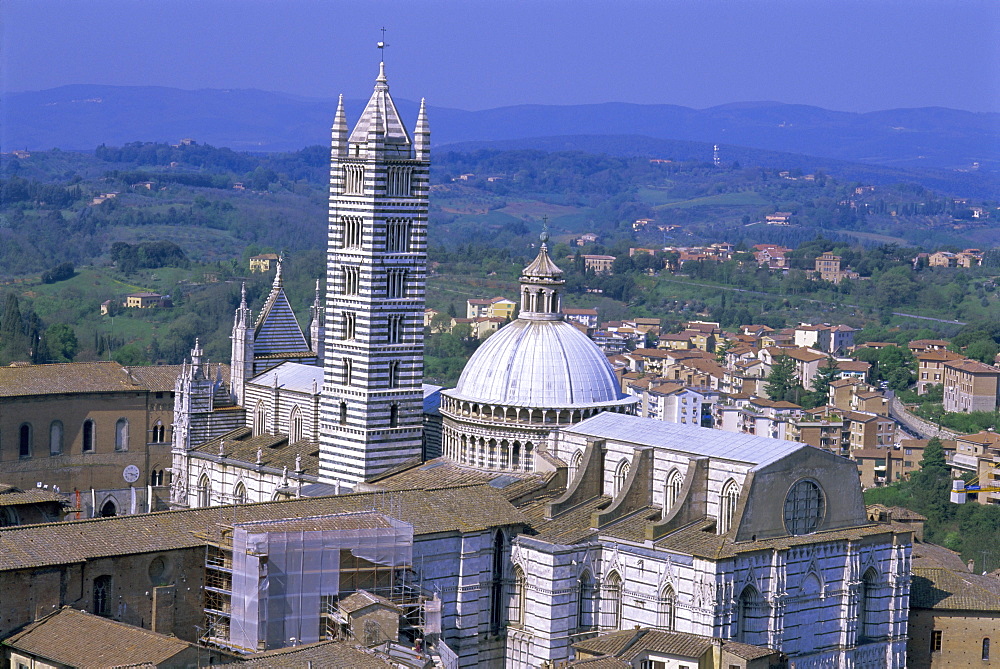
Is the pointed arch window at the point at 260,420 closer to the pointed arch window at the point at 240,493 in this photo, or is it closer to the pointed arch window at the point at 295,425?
the pointed arch window at the point at 295,425

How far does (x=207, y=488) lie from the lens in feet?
154

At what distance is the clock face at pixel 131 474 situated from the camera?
168 ft

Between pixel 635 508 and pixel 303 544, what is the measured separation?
7.70 meters

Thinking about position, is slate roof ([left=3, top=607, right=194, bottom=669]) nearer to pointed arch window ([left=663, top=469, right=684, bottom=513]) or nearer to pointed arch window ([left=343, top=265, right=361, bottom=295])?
pointed arch window ([left=663, top=469, right=684, bottom=513])

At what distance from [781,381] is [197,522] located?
59323 mm

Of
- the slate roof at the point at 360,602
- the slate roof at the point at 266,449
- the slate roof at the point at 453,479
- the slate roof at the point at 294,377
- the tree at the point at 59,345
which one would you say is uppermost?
the slate roof at the point at 294,377

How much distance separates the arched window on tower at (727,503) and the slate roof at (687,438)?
1.71 ft

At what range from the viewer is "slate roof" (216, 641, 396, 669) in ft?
90.3

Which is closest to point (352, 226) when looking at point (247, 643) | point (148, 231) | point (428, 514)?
point (428, 514)

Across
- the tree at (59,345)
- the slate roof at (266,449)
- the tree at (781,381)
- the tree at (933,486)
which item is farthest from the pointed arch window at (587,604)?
the tree at (781,381)

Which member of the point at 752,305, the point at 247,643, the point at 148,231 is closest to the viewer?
the point at 247,643

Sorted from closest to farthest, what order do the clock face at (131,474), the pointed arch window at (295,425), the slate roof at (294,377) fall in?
1. the pointed arch window at (295,425)
2. the slate roof at (294,377)
3. the clock face at (131,474)

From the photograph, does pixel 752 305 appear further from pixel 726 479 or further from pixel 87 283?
pixel 726 479

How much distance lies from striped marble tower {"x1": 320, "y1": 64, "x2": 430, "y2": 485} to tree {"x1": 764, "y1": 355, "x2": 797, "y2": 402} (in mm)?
48920
